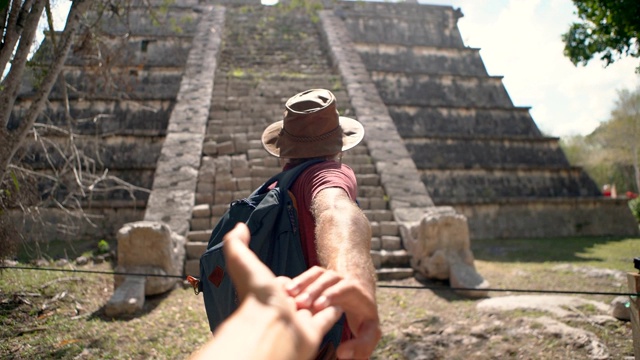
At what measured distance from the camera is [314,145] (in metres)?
1.76

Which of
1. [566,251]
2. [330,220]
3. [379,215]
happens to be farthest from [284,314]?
[566,251]

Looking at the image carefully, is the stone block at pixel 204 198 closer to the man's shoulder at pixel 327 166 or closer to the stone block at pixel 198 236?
the stone block at pixel 198 236

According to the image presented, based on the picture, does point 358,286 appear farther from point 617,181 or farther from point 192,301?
point 617,181

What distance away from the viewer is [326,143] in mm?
1771

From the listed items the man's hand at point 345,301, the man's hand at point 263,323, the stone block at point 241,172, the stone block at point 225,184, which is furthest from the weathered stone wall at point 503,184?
the man's hand at point 263,323

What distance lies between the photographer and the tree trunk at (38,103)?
367cm

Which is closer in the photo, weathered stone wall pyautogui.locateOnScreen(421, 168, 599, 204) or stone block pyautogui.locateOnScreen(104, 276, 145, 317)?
stone block pyautogui.locateOnScreen(104, 276, 145, 317)

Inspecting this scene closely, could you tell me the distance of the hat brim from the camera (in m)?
1.76

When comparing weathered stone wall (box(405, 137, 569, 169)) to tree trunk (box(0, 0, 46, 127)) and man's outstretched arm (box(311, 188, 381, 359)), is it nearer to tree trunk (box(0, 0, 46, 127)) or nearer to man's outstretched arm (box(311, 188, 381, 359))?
tree trunk (box(0, 0, 46, 127))

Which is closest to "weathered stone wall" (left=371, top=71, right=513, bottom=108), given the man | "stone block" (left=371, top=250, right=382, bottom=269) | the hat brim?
"stone block" (left=371, top=250, right=382, bottom=269)

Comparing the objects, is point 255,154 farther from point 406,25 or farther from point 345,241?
point 406,25

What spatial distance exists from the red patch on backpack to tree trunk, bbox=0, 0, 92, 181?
2834 mm

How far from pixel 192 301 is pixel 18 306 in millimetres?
1418

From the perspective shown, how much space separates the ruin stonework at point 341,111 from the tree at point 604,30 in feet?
7.00
